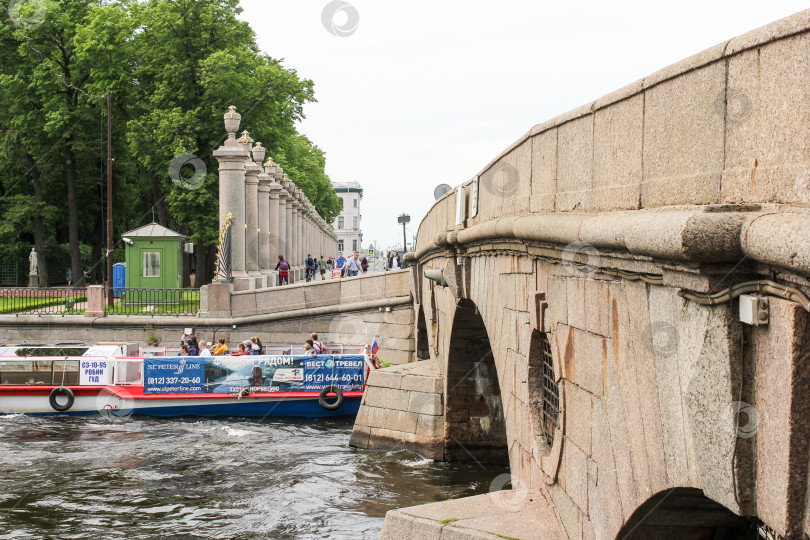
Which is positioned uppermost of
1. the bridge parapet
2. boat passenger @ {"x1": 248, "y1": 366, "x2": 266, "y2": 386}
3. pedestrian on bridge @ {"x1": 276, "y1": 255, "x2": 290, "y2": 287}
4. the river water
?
the bridge parapet

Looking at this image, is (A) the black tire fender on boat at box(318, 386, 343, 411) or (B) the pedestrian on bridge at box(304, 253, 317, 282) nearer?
(A) the black tire fender on boat at box(318, 386, 343, 411)

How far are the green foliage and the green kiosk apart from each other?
542 centimetres

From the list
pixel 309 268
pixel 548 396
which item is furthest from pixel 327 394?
pixel 309 268

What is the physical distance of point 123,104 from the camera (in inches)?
1449

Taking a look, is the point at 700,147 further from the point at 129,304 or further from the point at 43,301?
the point at 43,301

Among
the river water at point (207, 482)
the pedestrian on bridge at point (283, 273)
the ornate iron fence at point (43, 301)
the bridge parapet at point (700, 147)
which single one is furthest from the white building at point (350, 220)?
the bridge parapet at point (700, 147)

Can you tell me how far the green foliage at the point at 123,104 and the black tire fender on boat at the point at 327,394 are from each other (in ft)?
47.2

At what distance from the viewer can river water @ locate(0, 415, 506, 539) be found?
12.5 m

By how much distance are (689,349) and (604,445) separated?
1621mm

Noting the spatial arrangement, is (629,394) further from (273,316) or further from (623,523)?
(273,316)

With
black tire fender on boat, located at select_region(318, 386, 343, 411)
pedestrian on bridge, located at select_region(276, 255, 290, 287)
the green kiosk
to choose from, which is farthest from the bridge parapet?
pedestrian on bridge, located at select_region(276, 255, 290, 287)

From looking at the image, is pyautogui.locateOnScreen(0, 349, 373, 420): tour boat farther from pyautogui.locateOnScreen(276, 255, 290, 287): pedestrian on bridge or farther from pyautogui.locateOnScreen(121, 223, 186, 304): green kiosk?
pyautogui.locateOnScreen(276, 255, 290, 287): pedestrian on bridge

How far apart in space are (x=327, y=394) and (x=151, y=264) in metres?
9.92

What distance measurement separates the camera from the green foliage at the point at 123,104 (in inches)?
1331
